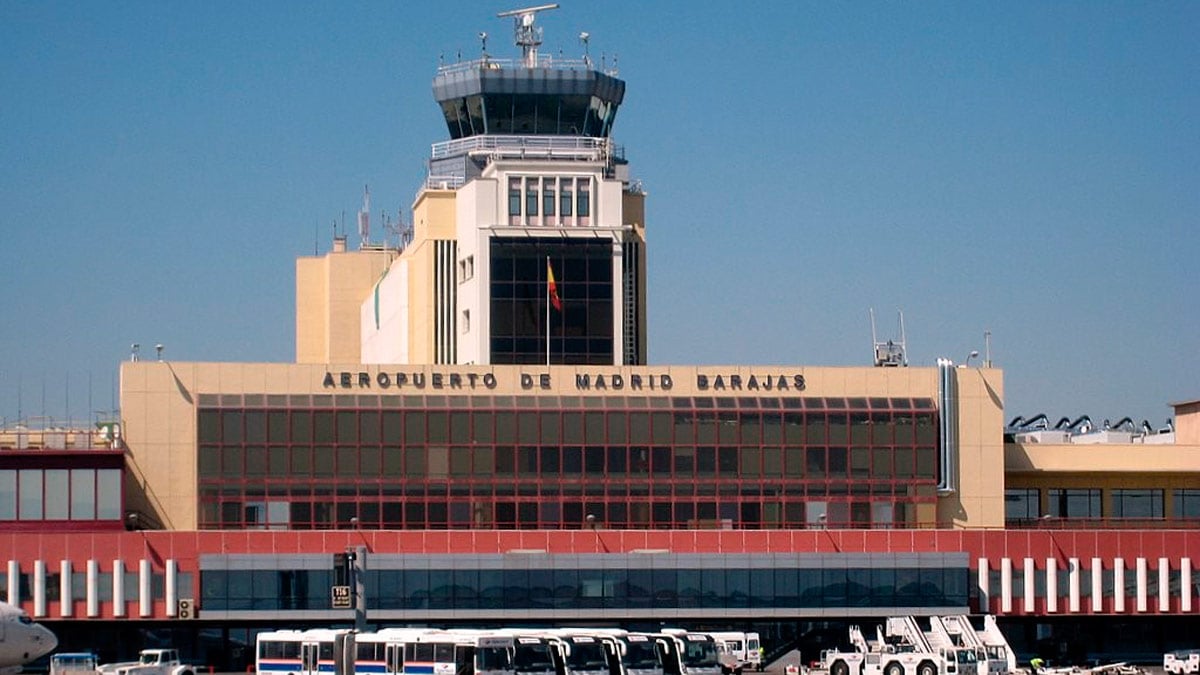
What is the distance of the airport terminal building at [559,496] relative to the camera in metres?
129

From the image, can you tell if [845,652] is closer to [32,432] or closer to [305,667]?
[305,667]

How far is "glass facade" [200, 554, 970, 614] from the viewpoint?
128 meters

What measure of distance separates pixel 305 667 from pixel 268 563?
59.6 feet

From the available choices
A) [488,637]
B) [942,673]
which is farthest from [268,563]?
[942,673]

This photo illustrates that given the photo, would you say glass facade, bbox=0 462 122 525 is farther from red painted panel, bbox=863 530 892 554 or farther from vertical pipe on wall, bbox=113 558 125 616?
red painted panel, bbox=863 530 892 554

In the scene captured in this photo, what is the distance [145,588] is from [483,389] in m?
22.9

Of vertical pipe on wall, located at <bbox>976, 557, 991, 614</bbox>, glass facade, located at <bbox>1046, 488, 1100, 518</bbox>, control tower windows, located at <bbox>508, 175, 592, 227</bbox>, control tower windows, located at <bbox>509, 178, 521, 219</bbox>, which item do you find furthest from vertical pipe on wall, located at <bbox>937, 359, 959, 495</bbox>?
control tower windows, located at <bbox>509, 178, 521, 219</bbox>

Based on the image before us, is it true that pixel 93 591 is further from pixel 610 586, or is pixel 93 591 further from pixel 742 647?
pixel 742 647

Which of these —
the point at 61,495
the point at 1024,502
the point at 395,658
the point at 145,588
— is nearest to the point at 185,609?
the point at 145,588

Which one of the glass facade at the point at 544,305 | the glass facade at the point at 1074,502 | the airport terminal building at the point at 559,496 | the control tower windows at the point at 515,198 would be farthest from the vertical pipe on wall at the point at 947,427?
the control tower windows at the point at 515,198

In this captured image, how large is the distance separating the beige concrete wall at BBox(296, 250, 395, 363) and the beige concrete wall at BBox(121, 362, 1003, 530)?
50.7 meters

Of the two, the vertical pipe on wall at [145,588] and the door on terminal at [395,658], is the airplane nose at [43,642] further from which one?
the vertical pipe on wall at [145,588]

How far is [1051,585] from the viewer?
442 ft

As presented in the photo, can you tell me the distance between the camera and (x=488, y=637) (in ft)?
344
